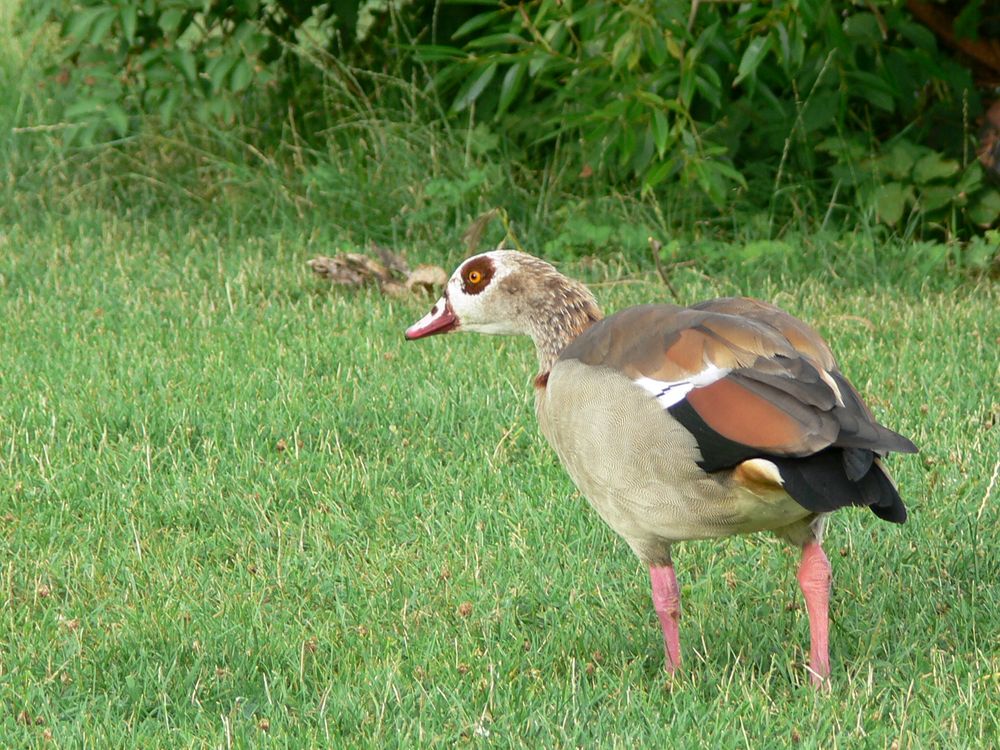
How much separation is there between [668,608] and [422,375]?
2380 millimetres

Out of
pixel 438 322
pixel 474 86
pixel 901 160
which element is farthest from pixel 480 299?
pixel 901 160

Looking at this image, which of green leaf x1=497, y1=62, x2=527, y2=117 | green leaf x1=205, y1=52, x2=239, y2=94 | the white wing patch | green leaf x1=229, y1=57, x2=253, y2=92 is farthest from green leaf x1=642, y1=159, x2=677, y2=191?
the white wing patch

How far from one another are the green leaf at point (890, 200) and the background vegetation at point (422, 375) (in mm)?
26

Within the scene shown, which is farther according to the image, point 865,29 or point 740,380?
point 865,29

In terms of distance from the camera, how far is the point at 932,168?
7590mm

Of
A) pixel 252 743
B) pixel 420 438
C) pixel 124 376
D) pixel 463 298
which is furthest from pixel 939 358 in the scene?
pixel 252 743

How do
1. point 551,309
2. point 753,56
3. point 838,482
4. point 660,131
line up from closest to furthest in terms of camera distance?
point 838,482 → point 551,309 → point 753,56 → point 660,131

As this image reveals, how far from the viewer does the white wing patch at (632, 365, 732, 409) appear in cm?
322

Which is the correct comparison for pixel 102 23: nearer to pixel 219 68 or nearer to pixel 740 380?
pixel 219 68

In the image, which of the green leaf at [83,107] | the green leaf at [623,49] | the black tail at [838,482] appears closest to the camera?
the black tail at [838,482]

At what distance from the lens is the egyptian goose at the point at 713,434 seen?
303 cm

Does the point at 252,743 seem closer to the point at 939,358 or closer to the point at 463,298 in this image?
the point at 463,298

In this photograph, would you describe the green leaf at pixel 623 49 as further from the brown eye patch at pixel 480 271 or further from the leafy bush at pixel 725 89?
the brown eye patch at pixel 480 271

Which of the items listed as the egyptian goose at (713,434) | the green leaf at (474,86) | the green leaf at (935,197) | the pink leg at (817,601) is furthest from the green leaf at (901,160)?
the pink leg at (817,601)
